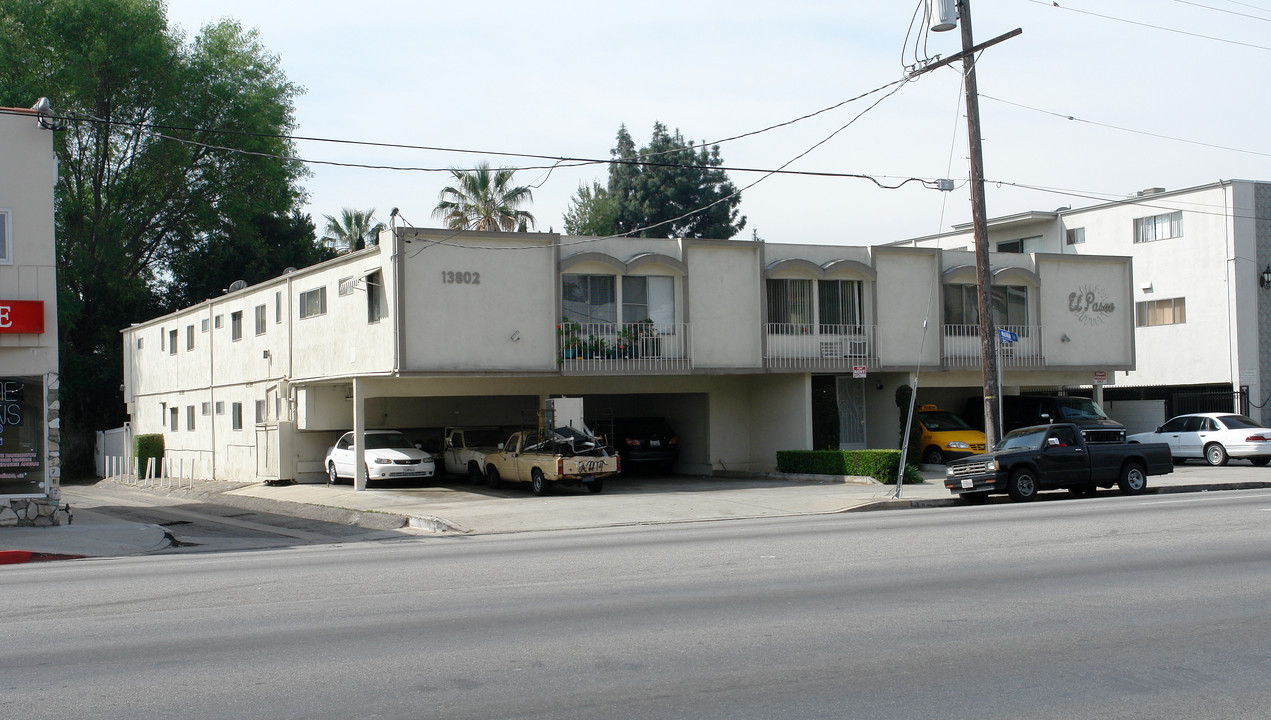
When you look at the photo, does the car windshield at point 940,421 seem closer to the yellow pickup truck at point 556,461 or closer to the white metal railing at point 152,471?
the yellow pickup truck at point 556,461

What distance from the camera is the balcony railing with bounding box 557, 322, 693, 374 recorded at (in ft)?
84.9

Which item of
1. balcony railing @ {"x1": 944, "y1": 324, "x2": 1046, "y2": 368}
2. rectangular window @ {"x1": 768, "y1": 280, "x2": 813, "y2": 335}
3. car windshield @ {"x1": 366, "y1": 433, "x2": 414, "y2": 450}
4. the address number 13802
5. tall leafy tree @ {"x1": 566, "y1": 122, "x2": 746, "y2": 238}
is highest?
tall leafy tree @ {"x1": 566, "y1": 122, "x2": 746, "y2": 238}

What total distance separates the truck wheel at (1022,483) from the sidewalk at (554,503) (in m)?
1.36

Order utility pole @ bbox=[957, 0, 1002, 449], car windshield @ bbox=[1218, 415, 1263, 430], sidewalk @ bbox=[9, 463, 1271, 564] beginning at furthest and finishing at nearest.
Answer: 1. car windshield @ bbox=[1218, 415, 1263, 430]
2. utility pole @ bbox=[957, 0, 1002, 449]
3. sidewalk @ bbox=[9, 463, 1271, 564]

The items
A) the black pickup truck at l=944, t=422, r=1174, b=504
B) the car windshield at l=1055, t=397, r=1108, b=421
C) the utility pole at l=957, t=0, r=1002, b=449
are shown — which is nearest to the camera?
the black pickup truck at l=944, t=422, r=1174, b=504

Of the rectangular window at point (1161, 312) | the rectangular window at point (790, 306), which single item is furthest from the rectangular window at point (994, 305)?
the rectangular window at point (1161, 312)

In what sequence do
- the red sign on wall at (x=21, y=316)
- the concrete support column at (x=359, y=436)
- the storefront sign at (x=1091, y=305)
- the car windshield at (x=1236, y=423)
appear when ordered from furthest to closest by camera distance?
the storefront sign at (x=1091, y=305), the car windshield at (x=1236, y=423), the concrete support column at (x=359, y=436), the red sign on wall at (x=21, y=316)

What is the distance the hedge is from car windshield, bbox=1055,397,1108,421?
6731mm

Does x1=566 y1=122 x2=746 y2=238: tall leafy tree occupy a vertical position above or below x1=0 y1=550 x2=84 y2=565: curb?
above

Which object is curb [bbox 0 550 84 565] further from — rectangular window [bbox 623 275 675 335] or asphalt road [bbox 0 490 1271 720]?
rectangular window [bbox 623 275 675 335]

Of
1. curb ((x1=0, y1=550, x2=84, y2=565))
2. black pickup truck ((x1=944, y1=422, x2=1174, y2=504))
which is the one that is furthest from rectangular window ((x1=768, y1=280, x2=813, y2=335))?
curb ((x1=0, y1=550, x2=84, y2=565))

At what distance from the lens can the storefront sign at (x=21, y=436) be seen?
19.5m

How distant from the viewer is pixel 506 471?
2591cm

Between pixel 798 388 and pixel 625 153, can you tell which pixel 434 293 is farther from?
pixel 625 153
